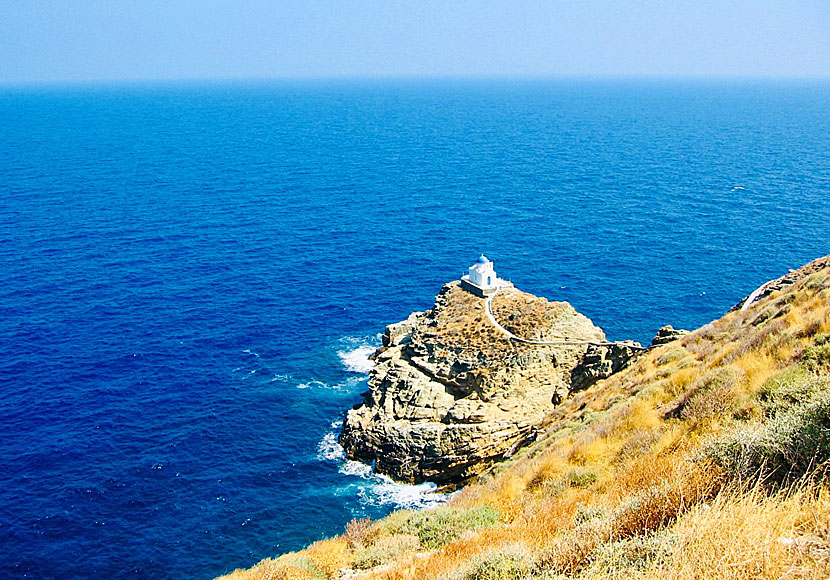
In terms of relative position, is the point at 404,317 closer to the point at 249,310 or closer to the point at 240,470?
the point at 249,310

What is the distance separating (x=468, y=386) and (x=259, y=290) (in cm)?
3553

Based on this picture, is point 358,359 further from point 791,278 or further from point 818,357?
point 818,357

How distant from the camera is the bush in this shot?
10359 mm

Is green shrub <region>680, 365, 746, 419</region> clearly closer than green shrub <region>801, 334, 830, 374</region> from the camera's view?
No

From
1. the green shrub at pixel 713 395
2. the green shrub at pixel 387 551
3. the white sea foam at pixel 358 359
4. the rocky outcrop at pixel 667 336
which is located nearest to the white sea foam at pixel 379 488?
the white sea foam at pixel 358 359

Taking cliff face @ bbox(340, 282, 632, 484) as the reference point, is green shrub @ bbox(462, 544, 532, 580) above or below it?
above

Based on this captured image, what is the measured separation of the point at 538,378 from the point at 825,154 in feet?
452

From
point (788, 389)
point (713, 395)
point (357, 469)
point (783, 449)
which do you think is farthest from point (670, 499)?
point (357, 469)

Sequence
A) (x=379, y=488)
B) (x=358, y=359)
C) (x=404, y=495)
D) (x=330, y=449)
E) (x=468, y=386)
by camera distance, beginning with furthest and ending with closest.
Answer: (x=358, y=359), (x=468, y=386), (x=330, y=449), (x=379, y=488), (x=404, y=495)

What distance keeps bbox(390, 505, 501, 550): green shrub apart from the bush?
21.6 feet

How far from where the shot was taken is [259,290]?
254 feet

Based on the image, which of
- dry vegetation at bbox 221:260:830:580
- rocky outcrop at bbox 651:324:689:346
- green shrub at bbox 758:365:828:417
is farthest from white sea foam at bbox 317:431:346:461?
green shrub at bbox 758:365:828:417

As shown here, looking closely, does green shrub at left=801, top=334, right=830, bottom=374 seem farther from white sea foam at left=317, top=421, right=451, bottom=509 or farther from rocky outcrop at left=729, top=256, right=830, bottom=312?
white sea foam at left=317, top=421, right=451, bottom=509

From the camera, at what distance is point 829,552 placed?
7.90 metres
